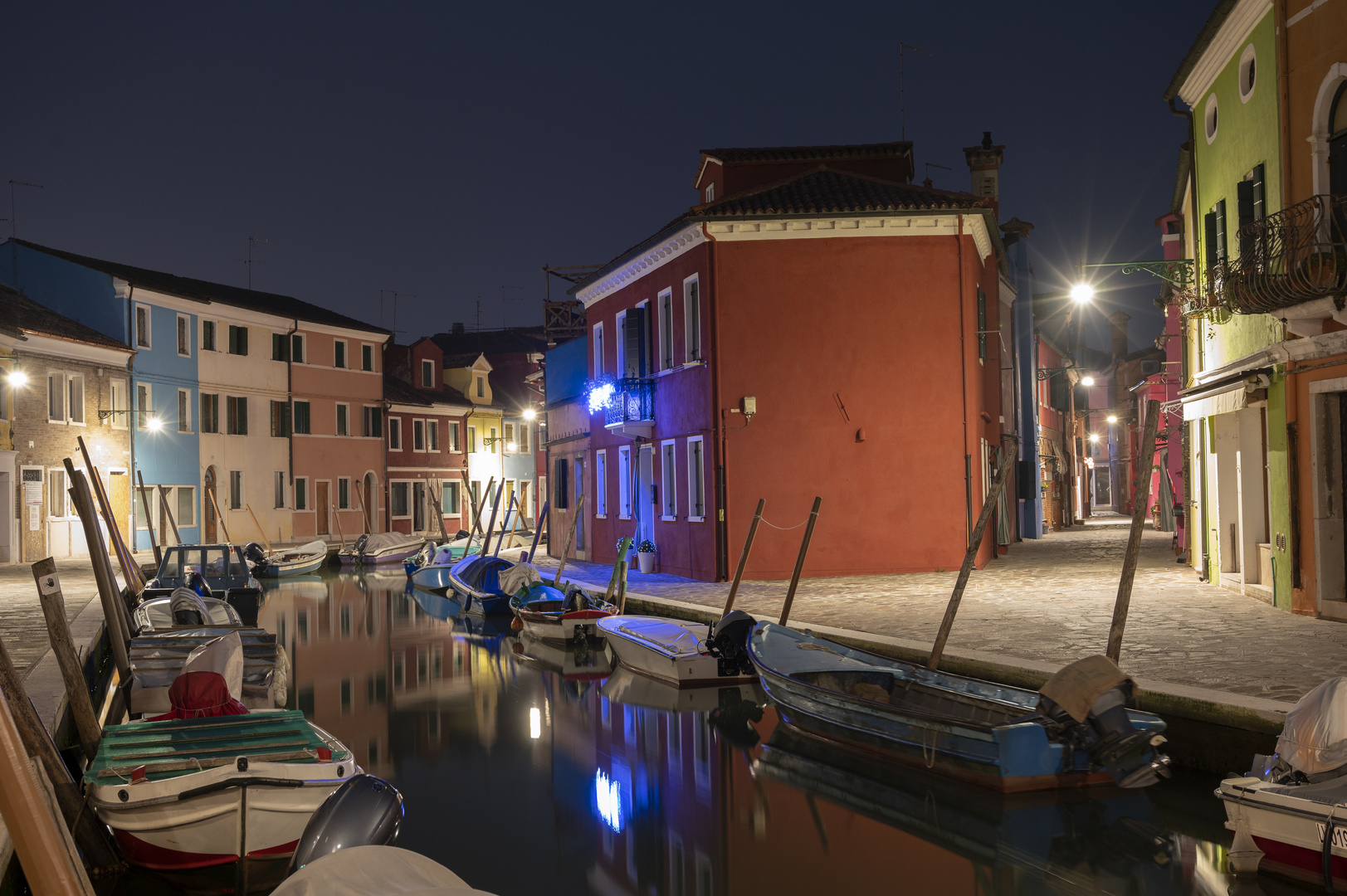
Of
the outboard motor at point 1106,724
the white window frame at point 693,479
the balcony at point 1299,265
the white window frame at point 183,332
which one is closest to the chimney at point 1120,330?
the white window frame at point 693,479

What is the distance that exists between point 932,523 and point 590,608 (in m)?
6.68

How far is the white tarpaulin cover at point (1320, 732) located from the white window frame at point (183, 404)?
1329 inches

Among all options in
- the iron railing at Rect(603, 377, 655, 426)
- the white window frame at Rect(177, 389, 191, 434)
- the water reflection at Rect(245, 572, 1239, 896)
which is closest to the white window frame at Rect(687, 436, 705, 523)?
the iron railing at Rect(603, 377, 655, 426)

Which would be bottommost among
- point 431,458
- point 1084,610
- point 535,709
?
point 535,709

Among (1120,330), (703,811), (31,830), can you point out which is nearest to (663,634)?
Answer: (703,811)

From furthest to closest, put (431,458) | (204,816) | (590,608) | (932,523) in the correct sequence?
(431,458), (932,523), (590,608), (204,816)

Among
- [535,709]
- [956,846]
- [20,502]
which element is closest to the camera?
[956,846]

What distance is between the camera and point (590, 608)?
17406mm

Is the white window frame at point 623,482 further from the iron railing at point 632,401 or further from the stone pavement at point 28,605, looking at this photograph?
the stone pavement at point 28,605

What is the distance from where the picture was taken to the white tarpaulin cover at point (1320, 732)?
20.1 feet

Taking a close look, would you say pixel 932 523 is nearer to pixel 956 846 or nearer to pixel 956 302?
pixel 956 302

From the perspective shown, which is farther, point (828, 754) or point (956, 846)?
point (828, 754)

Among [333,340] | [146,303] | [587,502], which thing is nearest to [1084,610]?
[587,502]

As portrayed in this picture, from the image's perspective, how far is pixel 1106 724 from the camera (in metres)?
7.95
